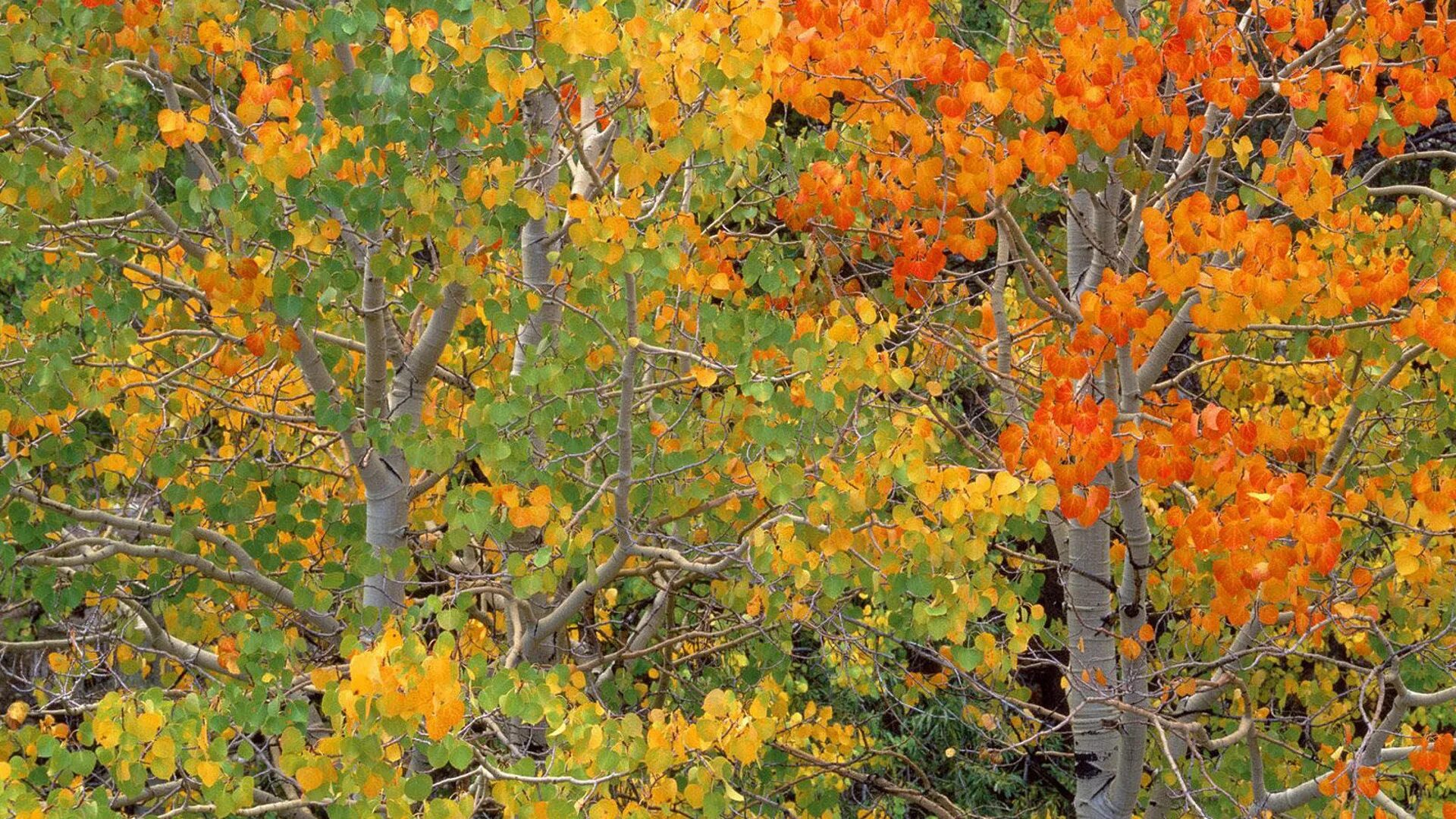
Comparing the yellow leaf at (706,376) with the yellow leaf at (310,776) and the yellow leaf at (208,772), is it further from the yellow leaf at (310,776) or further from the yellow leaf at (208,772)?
the yellow leaf at (208,772)

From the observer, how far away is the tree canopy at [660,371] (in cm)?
393

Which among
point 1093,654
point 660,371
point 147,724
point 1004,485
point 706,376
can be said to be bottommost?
point 1093,654

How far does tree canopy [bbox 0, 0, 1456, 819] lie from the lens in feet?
12.9

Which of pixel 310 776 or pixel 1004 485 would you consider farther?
pixel 1004 485

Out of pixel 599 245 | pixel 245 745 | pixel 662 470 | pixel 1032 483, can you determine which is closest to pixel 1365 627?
pixel 1032 483

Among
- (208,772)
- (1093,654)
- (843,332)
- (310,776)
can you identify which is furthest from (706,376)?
(1093,654)

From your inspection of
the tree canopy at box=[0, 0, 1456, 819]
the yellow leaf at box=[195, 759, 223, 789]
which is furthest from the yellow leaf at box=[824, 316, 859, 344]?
the yellow leaf at box=[195, 759, 223, 789]

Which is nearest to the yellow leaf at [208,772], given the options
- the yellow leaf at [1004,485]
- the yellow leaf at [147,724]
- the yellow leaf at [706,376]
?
the yellow leaf at [147,724]

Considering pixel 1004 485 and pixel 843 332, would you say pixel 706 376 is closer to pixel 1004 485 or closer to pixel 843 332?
pixel 843 332

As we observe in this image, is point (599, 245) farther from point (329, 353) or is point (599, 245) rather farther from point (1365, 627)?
point (1365, 627)

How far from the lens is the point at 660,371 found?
6.08 m

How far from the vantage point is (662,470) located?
529 cm

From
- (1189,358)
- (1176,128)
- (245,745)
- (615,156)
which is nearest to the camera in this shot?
(615,156)

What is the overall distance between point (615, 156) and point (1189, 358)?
5955mm
